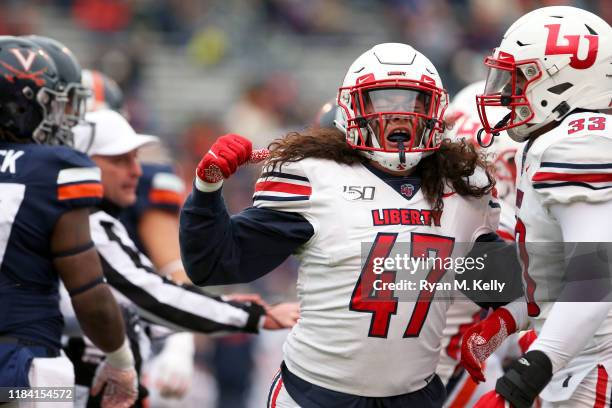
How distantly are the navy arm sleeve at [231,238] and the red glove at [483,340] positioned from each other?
68cm

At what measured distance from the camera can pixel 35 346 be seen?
146 inches

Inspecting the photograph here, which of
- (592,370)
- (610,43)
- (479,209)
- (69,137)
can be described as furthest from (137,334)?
(610,43)

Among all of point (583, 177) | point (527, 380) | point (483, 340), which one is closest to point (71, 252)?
point (483, 340)

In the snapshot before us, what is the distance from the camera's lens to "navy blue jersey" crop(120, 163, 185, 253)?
5.17 meters

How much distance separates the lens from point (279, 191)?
342 centimetres

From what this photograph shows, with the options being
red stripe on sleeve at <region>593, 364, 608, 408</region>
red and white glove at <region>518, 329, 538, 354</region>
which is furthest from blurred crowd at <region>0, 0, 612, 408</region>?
red stripe on sleeve at <region>593, 364, 608, 408</region>

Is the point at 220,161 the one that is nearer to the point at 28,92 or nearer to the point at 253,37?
the point at 28,92

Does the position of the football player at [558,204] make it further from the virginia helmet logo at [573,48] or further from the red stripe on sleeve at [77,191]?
the red stripe on sleeve at [77,191]

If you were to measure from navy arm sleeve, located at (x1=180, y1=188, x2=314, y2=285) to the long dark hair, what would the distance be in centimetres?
22

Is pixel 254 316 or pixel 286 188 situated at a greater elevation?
pixel 286 188

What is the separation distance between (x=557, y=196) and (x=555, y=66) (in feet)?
1.64

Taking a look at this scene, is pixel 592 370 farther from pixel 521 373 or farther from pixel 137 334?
pixel 137 334

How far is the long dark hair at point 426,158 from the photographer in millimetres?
3473

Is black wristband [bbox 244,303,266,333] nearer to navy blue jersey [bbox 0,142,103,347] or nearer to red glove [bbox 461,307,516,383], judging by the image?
navy blue jersey [bbox 0,142,103,347]
